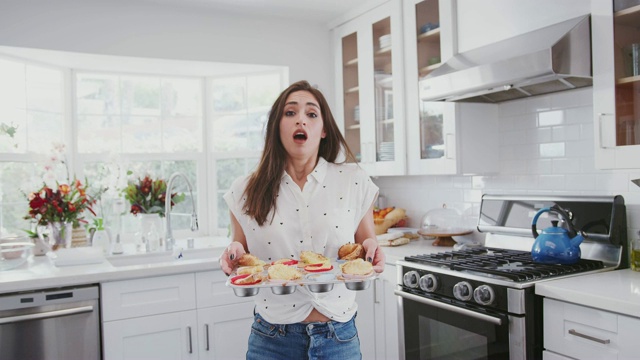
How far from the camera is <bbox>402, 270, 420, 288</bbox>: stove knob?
252 cm

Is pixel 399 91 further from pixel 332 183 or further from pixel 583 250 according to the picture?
pixel 332 183

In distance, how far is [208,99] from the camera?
13.1ft

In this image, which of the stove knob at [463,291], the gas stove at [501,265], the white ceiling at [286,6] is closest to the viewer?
the gas stove at [501,265]

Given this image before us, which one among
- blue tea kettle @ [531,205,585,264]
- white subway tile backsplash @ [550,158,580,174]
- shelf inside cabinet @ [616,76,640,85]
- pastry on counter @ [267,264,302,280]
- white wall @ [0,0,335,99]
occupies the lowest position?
blue tea kettle @ [531,205,585,264]

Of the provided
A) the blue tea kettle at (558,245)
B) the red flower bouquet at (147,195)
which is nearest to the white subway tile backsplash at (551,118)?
the blue tea kettle at (558,245)

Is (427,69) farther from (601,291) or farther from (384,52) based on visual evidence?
(601,291)

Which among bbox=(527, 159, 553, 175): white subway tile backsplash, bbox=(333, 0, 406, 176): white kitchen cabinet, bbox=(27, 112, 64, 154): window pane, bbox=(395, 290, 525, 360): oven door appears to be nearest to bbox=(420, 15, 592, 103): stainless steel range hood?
bbox=(527, 159, 553, 175): white subway tile backsplash

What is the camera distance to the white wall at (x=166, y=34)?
3068mm

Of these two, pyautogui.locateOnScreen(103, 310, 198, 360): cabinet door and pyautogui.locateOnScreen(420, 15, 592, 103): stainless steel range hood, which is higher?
pyautogui.locateOnScreen(420, 15, 592, 103): stainless steel range hood

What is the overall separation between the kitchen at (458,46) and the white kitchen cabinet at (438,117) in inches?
3.2

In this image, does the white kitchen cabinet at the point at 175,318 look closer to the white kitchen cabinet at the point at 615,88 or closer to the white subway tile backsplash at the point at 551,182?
the white subway tile backsplash at the point at 551,182

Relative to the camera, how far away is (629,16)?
1988 mm

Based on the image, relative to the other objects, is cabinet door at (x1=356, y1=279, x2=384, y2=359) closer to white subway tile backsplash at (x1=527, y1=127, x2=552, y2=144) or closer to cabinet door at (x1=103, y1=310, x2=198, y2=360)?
cabinet door at (x1=103, y1=310, x2=198, y2=360)

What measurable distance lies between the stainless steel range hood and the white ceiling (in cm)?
107
